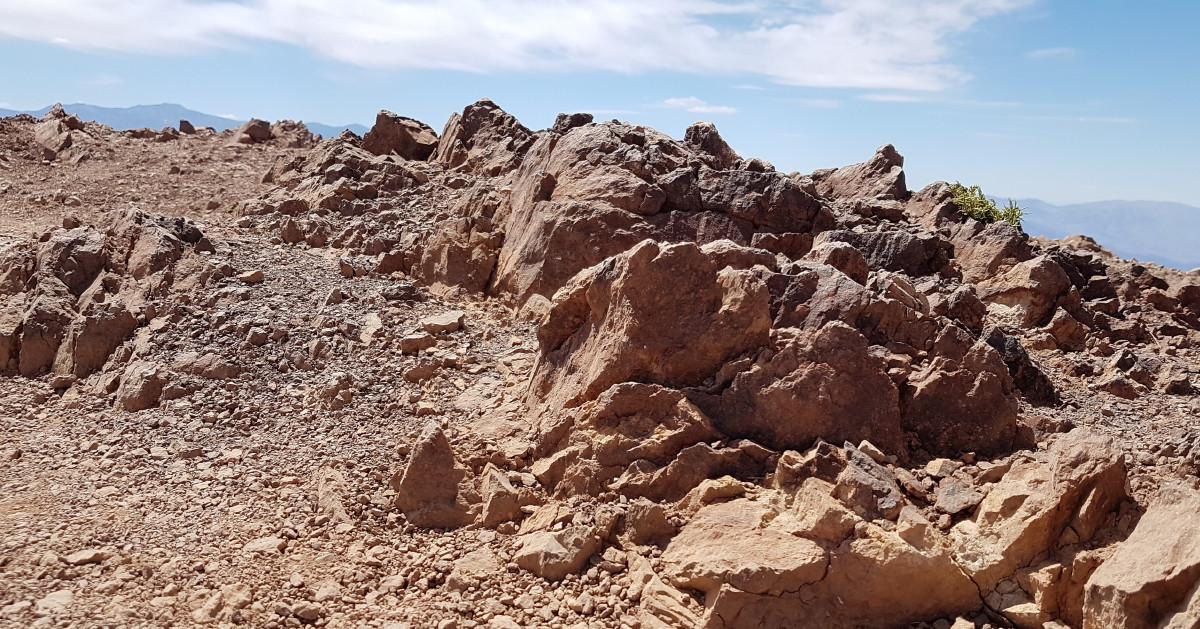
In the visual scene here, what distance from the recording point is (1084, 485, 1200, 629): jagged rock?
6484 millimetres

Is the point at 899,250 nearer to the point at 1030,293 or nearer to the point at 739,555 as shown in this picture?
the point at 1030,293

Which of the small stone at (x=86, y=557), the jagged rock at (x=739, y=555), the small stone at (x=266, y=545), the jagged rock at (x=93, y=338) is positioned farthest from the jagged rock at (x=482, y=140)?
the jagged rock at (x=739, y=555)

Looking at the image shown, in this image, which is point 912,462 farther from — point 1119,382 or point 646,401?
point 1119,382

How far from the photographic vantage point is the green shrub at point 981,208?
2016 cm

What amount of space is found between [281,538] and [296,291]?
685 centimetres

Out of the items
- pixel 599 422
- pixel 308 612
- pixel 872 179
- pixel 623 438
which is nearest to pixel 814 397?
pixel 623 438

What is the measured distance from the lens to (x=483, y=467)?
1029cm

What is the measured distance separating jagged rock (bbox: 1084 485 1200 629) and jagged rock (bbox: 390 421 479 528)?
6.51 metres

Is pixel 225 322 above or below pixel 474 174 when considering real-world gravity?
below

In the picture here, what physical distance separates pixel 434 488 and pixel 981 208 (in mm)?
16277

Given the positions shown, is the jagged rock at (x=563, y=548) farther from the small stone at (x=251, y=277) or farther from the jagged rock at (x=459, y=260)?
the small stone at (x=251, y=277)

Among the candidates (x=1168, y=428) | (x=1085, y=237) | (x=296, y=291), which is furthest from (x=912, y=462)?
(x=1085, y=237)

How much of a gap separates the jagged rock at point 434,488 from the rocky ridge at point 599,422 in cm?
4

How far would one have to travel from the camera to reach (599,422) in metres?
9.99
